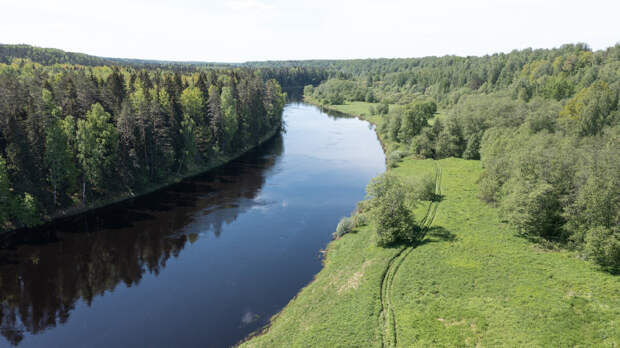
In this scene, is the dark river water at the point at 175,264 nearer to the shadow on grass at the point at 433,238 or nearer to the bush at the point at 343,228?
the bush at the point at 343,228

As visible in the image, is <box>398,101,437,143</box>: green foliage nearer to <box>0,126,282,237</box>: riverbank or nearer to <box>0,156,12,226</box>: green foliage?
<box>0,126,282,237</box>: riverbank

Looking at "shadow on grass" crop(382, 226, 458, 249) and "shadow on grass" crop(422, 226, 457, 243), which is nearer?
"shadow on grass" crop(382, 226, 458, 249)

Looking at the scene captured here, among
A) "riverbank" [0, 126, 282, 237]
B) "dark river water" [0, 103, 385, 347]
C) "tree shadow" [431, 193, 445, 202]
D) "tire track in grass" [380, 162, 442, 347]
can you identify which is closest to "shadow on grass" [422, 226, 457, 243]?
"tire track in grass" [380, 162, 442, 347]

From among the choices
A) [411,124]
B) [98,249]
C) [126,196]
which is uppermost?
[411,124]

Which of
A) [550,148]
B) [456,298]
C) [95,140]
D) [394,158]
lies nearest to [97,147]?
[95,140]

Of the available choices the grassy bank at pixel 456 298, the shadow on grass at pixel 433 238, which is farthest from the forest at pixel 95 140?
the shadow on grass at pixel 433 238

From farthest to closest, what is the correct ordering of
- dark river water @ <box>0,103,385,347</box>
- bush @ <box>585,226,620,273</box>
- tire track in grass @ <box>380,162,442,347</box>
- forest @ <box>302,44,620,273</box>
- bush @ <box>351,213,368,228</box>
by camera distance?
bush @ <box>351,213,368,228</box>
forest @ <box>302,44,620,273</box>
dark river water @ <box>0,103,385,347</box>
bush @ <box>585,226,620,273</box>
tire track in grass @ <box>380,162,442,347</box>

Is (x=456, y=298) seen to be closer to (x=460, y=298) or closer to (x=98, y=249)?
(x=460, y=298)
